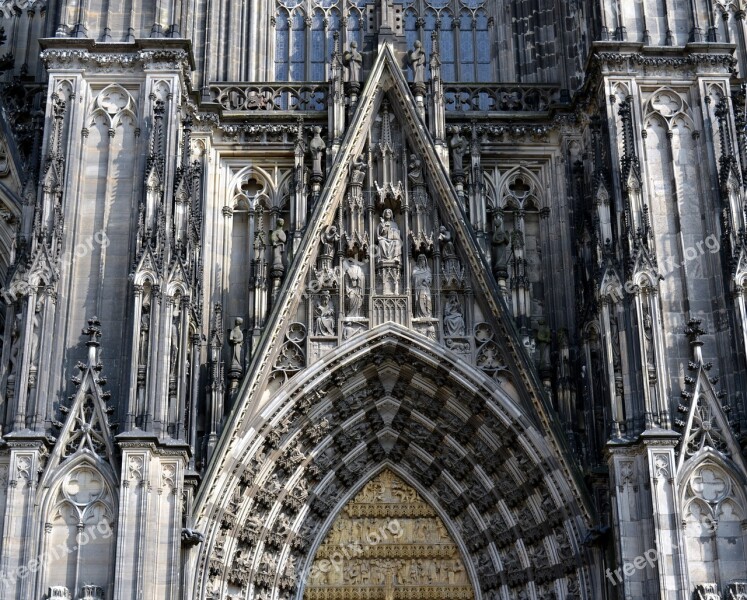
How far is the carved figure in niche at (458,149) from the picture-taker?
65.9 ft

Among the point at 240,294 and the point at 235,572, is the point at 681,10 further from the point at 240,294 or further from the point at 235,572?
the point at 235,572

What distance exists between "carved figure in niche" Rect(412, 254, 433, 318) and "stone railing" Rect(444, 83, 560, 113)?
2.88 meters

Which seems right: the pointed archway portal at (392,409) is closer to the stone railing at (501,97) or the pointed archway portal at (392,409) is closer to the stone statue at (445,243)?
the stone statue at (445,243)

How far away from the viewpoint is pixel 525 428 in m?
18.4

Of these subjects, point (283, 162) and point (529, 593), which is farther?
point (283, 162)

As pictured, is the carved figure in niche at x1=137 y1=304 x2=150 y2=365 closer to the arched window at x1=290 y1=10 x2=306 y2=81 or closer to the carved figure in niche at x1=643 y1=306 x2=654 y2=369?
the arched window at x1=290 y1=10 x2=306 y2=81

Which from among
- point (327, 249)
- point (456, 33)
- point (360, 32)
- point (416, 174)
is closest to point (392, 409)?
point (327, 249)

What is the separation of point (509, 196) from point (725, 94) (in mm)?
3595

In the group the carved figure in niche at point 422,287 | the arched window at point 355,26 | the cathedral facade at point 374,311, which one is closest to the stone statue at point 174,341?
the cathedral facade at point 374,311

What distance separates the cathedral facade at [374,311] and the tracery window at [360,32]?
2.29 ft

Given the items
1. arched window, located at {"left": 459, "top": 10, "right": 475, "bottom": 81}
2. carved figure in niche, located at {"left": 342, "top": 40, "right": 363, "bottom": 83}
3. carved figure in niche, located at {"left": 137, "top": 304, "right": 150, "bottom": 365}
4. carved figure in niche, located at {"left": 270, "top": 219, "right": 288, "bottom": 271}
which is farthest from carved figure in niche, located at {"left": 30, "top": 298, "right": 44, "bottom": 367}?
arched window, located at {"left": 459, "top": 10, "right": 475, "bottom": 81}

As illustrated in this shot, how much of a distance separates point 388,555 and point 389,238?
185 inches

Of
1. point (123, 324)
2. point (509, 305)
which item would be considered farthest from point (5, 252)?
point (509, 305)

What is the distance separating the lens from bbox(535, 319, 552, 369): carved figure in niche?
18.9 meters
